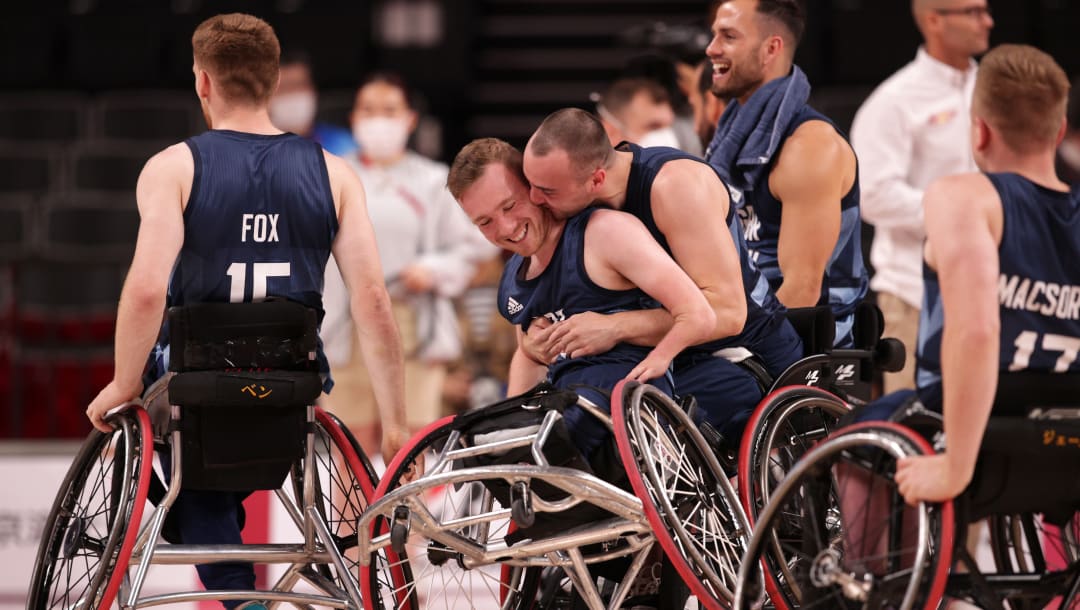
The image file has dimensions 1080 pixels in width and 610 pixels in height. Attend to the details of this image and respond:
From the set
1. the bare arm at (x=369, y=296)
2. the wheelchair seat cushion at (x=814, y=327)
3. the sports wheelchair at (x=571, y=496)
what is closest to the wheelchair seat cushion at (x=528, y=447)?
the sports wheelchair at (x=571, y=496)

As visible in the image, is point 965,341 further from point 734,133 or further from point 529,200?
point 734,133

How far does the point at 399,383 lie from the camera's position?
3844 mm

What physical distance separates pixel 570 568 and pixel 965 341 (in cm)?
112

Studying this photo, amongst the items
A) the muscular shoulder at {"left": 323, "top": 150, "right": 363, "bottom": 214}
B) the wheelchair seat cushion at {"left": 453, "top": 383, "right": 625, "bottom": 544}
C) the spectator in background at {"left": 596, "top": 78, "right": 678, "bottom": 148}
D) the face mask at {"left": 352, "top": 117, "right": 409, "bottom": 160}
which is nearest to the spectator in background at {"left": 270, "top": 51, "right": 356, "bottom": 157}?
the face mask at {"left": 352, "top": 117, "right": 409, "bottom": 160}

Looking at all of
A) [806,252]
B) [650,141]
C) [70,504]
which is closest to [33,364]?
[650,141]

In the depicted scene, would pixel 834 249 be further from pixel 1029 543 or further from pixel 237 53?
pixel 237 53

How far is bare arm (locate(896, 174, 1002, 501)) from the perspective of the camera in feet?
9.00

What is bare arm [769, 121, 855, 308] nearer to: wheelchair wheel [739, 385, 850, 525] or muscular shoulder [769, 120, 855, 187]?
muscular shoulder [769, 120, 855, 187]

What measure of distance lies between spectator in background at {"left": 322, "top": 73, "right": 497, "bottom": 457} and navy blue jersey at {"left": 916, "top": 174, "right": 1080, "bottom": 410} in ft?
13.0

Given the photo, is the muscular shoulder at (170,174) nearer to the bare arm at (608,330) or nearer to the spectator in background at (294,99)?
the bare arm at (608,330)

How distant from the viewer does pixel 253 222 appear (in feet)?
11.9

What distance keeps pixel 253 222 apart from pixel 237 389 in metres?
0.44

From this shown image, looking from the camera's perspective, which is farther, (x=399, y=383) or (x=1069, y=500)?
(x=399, y=383)

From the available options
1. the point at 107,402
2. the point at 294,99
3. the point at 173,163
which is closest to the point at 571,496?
the point at 107,402
